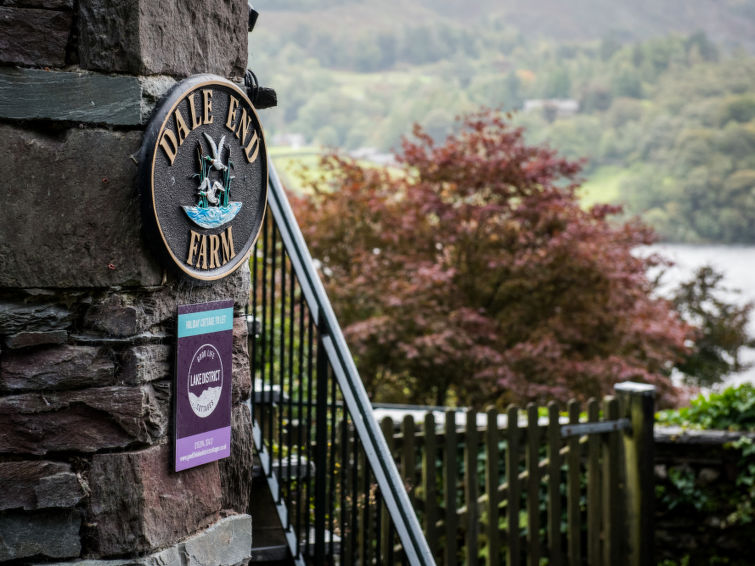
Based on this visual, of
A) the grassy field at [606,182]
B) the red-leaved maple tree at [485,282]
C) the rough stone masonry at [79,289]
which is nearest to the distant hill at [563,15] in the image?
the grassy field at [606,182]

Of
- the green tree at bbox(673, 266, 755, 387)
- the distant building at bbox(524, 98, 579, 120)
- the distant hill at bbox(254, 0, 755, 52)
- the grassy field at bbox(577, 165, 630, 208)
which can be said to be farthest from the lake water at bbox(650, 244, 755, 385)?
the distant hill at bbox(254, 0, 755, 52)

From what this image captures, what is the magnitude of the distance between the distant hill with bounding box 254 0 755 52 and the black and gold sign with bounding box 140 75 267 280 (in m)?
32.3

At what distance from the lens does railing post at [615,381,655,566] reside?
530 centimetres

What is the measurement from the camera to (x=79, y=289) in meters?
2.11

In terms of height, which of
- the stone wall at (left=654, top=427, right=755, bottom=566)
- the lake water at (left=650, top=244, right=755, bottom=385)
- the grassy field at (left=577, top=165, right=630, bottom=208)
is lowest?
the stone wall at (left=654, top=427, right=755, bottom=566)

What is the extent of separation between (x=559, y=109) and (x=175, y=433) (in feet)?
86.8

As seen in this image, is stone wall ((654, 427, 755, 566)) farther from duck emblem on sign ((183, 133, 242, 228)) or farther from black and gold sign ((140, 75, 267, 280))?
duck emblem on sign ((183, 133, 242, 228))

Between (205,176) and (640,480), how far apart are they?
3928mm

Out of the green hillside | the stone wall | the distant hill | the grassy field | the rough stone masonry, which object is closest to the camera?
the rough stone masonry

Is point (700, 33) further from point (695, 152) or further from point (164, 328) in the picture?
point (164, 328)

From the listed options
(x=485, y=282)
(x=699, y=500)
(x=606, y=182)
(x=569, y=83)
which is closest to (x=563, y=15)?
(x=569, y=83)

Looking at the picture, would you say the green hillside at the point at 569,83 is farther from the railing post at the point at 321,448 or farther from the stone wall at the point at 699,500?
the railing post at the point at 321,448

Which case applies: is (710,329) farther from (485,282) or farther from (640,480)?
(640,480)

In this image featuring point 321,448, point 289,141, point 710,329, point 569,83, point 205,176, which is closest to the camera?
point 205,176
